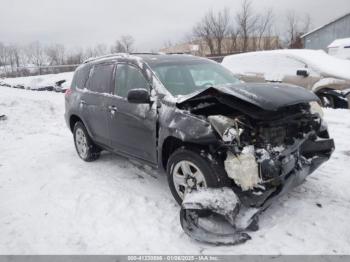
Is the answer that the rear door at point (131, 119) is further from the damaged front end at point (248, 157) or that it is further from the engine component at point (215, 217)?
the engine component at point (215, 217)

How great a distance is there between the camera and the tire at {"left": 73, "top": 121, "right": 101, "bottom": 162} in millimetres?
5758

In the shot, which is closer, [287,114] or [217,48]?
[287,114]

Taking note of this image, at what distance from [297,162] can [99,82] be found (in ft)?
10.8

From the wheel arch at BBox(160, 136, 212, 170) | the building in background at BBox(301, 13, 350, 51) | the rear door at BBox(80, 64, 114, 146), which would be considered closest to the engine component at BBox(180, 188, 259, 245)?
the wheel arch at BBox(160, 136, 212, 170)

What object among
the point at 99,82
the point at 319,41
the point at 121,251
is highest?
the point at 319,41

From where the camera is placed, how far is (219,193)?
328 cm

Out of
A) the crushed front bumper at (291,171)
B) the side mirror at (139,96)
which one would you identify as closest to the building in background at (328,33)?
the crushed front bumper at (291,171)

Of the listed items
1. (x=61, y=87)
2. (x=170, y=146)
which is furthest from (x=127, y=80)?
(x=61, y=87)

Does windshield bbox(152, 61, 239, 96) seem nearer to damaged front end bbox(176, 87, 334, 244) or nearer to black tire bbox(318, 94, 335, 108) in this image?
damaged front end bbox(176, 87, 334, 244)

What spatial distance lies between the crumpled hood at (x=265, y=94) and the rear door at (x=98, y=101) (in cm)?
164

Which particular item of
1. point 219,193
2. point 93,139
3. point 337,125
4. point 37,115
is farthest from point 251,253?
point 37,115

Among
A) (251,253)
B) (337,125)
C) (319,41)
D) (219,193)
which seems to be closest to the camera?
(251,253)

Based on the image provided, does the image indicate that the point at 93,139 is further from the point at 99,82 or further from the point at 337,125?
Answer: the point at 337,125

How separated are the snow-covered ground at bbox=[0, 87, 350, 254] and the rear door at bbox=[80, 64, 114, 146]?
0.66m
